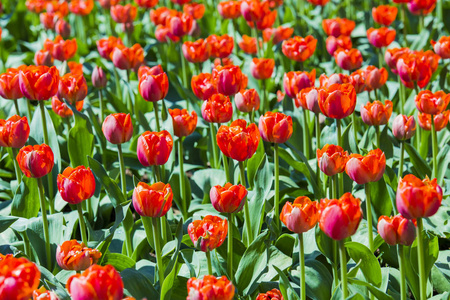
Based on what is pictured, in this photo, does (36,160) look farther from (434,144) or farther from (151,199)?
(434,144)

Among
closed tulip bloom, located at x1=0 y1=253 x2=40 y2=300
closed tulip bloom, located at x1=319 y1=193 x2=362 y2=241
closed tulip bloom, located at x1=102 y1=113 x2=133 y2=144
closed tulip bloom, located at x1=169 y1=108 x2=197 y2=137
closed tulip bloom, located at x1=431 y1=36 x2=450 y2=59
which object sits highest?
closed tulip bloom, located at x1=0 y1=253 x2=40 y2=300

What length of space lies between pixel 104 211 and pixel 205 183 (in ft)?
1.47

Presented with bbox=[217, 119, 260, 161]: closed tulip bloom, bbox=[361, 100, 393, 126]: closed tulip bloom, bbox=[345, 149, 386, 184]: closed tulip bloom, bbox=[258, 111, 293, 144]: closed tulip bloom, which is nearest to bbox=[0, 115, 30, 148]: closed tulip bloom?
bbox=[217, 119, 260, 161]: closed tulip bloom

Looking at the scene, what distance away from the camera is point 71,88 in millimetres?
2662

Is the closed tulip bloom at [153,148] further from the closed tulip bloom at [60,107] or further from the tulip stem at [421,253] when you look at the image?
the closed tulip bloom at [60,107]

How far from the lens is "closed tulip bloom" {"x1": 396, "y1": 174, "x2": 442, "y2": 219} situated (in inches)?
57.8

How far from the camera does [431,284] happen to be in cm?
200

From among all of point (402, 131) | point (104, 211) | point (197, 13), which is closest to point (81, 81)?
point (104, 211)

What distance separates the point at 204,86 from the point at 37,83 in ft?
2.16

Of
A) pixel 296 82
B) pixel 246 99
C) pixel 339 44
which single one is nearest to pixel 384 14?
pixel 339 44

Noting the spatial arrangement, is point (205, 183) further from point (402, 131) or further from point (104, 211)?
point (402, 131)

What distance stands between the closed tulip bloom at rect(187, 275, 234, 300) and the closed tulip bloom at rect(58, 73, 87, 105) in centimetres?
146

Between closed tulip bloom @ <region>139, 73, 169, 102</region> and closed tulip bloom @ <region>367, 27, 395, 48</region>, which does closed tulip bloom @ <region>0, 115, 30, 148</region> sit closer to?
closed tulip bloom @ <region>139, 73, 169, 102</region>

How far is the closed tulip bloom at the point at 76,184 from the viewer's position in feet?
6.21
